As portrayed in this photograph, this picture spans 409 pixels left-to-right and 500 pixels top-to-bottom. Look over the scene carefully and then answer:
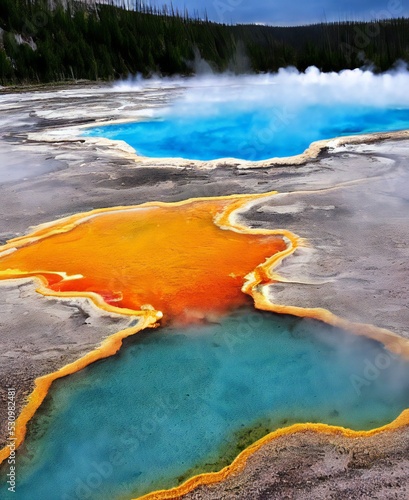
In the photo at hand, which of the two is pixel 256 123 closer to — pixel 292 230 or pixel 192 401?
pixel 292 230

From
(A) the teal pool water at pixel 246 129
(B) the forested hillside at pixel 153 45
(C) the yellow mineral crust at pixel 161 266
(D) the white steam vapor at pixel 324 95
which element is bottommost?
(C) the yellow mineral crust at pixel 161 266

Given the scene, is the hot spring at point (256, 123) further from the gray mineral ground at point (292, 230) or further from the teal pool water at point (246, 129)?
the gray mineral ground at point (292, 230)

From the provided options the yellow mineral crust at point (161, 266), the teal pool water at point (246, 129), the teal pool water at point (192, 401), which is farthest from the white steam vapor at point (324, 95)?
the teal pool water at point (192, 401)

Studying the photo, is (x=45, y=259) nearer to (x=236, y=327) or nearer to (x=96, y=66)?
(x=236, y=327)

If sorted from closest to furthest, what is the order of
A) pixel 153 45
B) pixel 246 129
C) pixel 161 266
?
pixel 161 266 < pixel 246 129 < pixel 153 45

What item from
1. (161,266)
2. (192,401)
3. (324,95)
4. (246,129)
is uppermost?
(324,95)

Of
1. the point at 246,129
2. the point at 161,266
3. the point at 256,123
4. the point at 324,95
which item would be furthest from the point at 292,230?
the point at 324,95
